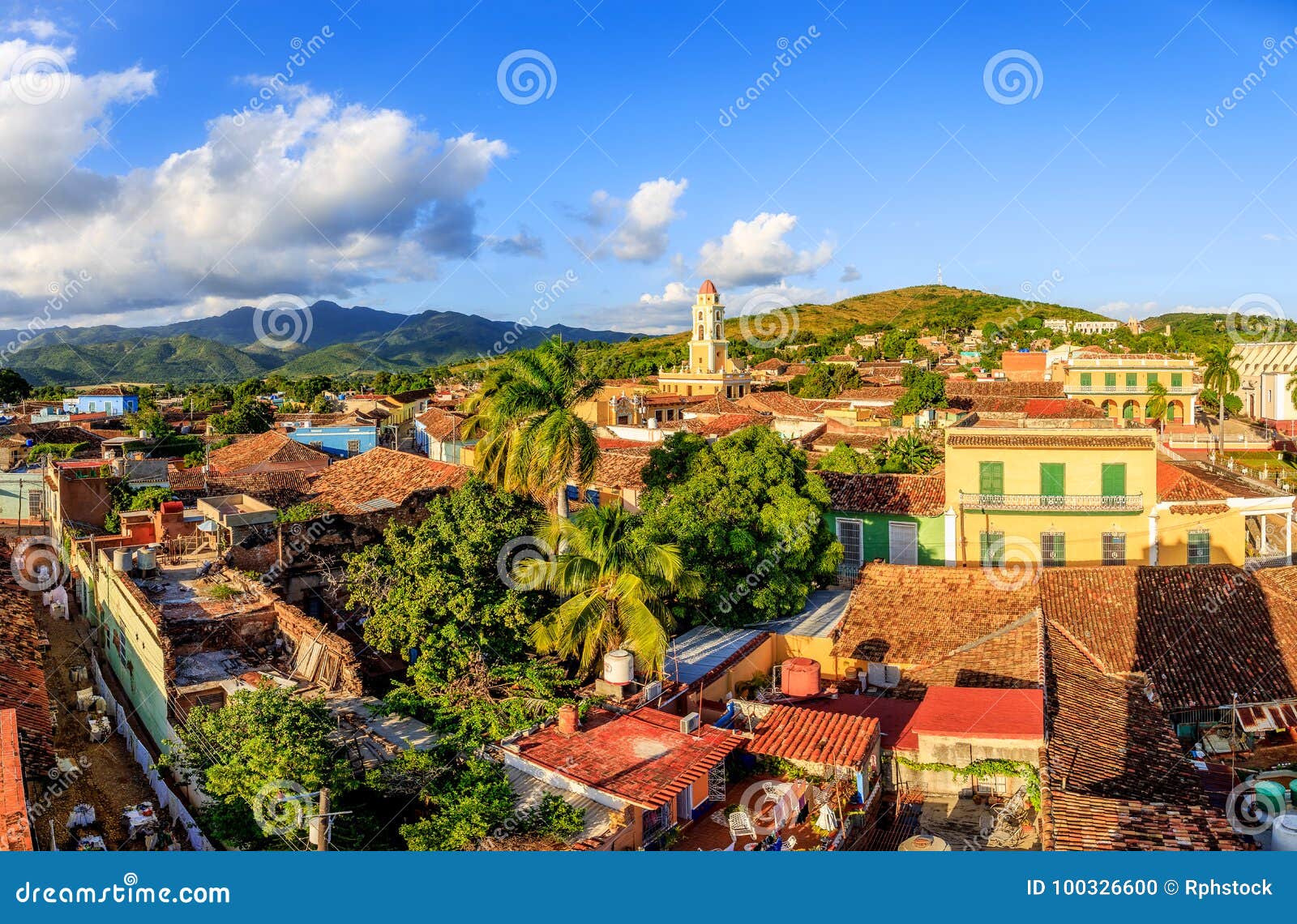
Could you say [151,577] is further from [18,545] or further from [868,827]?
[868,827]

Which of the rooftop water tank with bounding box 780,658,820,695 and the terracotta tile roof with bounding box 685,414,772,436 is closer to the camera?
the rooftop water tank with bounding box 780,658,820,695

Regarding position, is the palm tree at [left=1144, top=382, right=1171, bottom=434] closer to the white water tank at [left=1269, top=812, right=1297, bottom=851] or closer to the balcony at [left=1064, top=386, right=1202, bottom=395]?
the balcony at [left=1064, top=386, right=1202, bottom=395]

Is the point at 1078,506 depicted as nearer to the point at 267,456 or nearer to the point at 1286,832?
the point at 1286,832

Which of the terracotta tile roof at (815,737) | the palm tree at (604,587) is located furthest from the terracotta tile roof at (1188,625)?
the palm tree at (604,587)

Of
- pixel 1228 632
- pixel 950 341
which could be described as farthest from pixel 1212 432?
pixel 950 341

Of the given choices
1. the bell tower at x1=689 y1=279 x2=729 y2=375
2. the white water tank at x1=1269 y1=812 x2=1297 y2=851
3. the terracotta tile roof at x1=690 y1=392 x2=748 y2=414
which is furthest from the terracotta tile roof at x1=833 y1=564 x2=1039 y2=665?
the bell tower at x1=689 y1=279 x2=729 y2=375

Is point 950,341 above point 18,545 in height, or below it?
above

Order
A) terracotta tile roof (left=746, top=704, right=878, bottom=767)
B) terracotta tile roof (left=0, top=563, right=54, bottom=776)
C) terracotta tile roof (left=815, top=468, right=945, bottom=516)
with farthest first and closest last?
terracotta tile roof (left=815, top=468, right=945, bottom=516) < terracotta tile roof (left=746, top=704, right=878, bottom=767) < terracotta tile roof (left=0, top=563, right=54, bottom=776)
